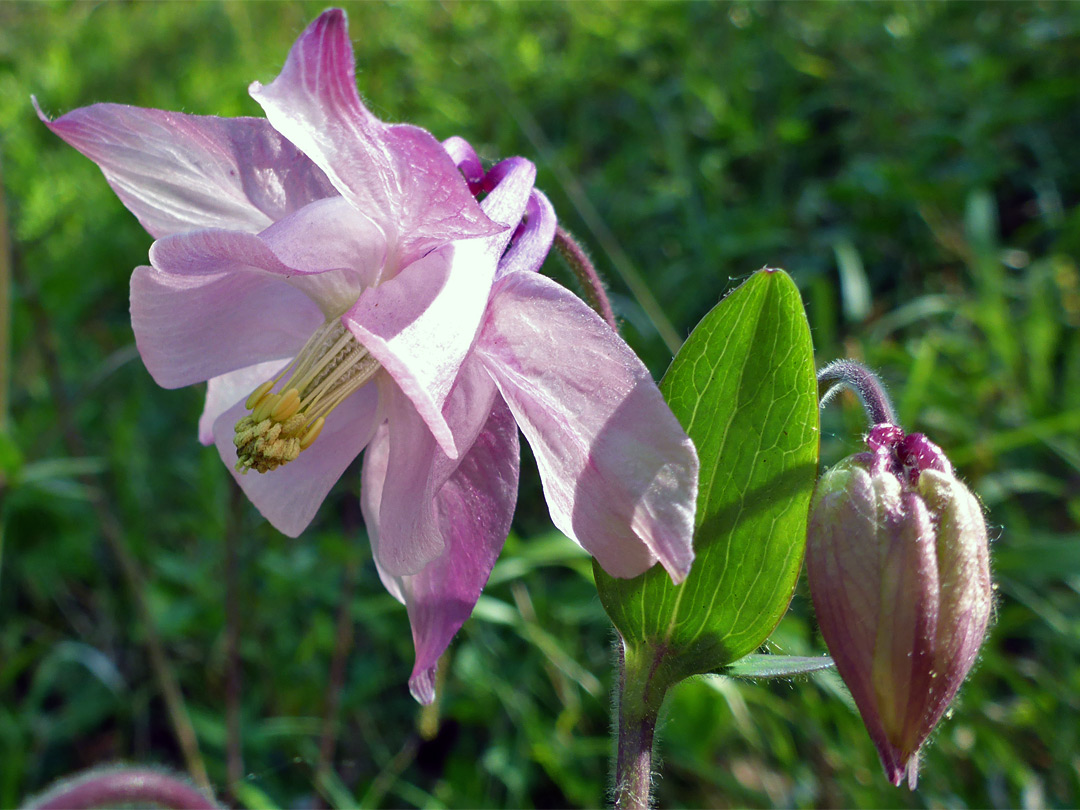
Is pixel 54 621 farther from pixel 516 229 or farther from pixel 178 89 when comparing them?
pixel 178 89

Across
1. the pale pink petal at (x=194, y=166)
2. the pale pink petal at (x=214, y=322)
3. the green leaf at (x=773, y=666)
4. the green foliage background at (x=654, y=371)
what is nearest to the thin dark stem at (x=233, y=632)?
the green foliage background at (x=654, y=371)

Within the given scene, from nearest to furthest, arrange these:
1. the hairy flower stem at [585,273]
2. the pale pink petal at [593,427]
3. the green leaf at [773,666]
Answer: the pale pink petal at [593,427] → the green leaf at [773,666] → the hairy flower stem at [585,273]

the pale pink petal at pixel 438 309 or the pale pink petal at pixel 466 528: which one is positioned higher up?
the pale pink petal at pixel 438 309

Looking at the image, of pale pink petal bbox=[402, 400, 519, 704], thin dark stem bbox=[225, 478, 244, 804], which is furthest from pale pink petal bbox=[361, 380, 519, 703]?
thin dark stem bbox=[225, 478, 244, 804]

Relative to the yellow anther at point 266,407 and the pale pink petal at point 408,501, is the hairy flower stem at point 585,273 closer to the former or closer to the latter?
the pale pink petal at point 408,501

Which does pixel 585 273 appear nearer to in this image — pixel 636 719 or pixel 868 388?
pixel 868 388

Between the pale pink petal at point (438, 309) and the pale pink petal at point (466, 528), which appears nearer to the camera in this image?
the pale pink petal at point (438, 309)

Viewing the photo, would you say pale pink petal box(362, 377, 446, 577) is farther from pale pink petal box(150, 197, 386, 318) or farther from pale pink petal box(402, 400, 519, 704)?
pale pink petal box(150, 197, 386, 318)
